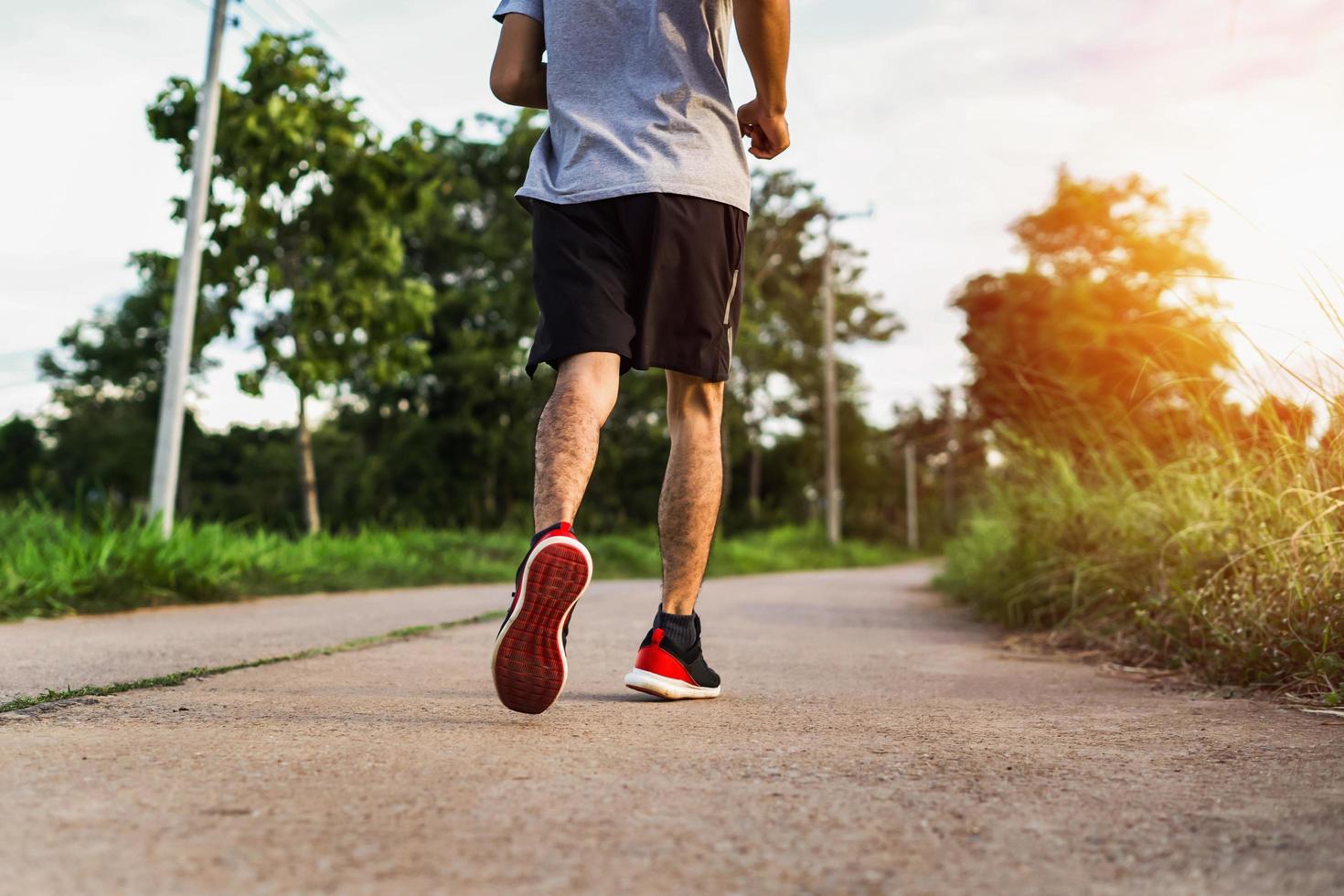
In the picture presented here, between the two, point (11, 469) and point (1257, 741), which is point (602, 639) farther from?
point (11, 469)

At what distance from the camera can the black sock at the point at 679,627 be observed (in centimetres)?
250

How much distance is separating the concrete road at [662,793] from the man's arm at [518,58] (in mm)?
1367

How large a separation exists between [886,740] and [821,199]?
97.8ft

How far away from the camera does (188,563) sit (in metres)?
6.14

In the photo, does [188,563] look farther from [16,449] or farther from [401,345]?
[16,449]

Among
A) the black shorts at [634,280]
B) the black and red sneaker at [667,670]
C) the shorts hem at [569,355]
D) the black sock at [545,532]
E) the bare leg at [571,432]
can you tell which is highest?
the black shorts at [634,280]

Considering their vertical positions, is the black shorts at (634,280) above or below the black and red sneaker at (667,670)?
above

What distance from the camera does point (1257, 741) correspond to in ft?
6.54

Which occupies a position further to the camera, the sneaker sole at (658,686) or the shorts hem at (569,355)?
the sneaker sole at (658,686)

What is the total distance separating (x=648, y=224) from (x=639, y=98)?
305mm

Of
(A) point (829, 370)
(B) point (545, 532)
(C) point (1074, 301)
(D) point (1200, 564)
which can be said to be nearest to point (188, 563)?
(B) point (545, 532)

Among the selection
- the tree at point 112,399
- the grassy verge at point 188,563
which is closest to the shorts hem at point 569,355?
the grassy verge at point 188,563

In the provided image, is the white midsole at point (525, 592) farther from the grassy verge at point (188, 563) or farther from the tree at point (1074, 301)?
the tree at point (1074, 301)

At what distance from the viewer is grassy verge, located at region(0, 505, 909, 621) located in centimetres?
517
